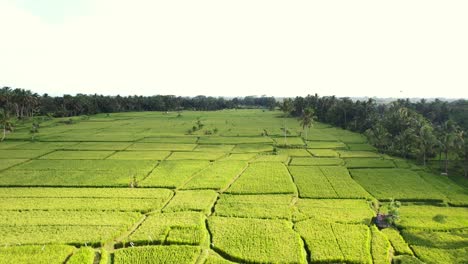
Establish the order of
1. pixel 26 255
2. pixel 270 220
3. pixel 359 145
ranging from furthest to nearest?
pixel 359 145 < pixel 270 220 < pixel 26 255

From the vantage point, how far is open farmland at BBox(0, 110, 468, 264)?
2617 centimetres

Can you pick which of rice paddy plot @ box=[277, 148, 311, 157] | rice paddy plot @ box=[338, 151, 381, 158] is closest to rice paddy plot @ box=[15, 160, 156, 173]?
rice paddy plot @ box=[277, 148, 311, 157]

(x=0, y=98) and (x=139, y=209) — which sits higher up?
(x=0, y=98)

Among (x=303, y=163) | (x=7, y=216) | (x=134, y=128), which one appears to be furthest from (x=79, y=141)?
(x=303, y=163)

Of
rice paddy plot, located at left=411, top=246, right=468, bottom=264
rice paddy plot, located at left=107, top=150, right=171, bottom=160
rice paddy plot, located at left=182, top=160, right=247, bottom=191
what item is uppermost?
rice paddy plot, located at left=107, top=150, right=171, bottom=160

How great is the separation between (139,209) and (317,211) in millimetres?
18222

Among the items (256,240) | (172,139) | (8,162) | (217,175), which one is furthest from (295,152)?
(8,162)

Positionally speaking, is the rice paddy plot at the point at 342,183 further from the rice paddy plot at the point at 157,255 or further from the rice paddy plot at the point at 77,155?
the rice paddy plot at the point at 77,155

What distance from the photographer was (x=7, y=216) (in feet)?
105

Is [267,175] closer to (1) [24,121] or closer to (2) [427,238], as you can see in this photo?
(2) [427,238]

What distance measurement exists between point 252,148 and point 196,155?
12.9 metres

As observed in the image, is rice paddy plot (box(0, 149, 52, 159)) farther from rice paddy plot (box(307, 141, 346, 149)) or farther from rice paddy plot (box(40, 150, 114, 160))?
rice paddy plot (box(307, 141, 346, 149))

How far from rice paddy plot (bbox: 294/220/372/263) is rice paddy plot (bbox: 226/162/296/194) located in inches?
385

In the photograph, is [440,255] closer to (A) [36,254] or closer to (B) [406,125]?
(A) [36,254]
